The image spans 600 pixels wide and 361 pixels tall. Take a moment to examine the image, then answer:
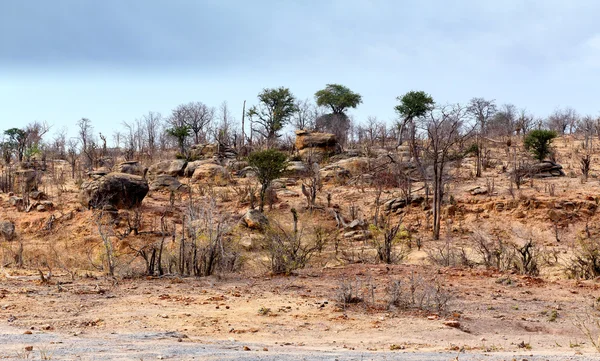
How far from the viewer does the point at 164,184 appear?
23.8 meters

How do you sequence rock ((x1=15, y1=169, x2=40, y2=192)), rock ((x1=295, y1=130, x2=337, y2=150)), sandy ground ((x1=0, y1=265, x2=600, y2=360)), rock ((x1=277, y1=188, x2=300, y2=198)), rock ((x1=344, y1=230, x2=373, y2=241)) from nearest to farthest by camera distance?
sandy ground ((x1=0, y1=265, x2=600, y2=360)) < rock ((x1=344, y1=230, x2=373, y2=241)) < rock ((x1=277, y1=188, x2=300, y2=198)) < rock ((x1=15, y1=169, x2=40, y2=192)) < rock ((x1=295, y1=130, x2=337, y2=150))

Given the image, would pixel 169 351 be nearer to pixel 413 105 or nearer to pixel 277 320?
pixel 277 320

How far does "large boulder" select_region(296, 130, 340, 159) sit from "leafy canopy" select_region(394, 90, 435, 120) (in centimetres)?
609

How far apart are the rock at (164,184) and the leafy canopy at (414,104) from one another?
53.5 ft

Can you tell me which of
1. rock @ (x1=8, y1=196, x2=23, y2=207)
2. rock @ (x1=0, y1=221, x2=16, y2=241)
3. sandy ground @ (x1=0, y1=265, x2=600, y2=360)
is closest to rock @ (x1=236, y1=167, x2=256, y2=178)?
rock @ (x1=8, y1=196, x2=23, y2=207)

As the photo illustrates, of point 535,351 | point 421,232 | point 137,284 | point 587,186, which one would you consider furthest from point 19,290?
point 587,186

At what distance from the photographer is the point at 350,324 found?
634 centimetres

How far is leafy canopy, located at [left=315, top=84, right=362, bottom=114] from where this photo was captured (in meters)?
39.8

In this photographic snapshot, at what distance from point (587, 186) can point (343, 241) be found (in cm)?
934

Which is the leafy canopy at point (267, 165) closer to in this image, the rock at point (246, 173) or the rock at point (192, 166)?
the rock at point (246, 173)

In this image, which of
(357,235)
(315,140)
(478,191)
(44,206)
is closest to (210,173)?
(315,140)

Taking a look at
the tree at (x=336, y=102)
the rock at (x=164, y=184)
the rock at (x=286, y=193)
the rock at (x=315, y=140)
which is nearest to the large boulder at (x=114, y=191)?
the rock at (x=164, y=184)

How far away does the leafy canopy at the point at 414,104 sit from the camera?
33.8 metres

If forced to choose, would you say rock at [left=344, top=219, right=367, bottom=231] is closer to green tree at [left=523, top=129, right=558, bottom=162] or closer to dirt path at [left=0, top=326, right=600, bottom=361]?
green tree at [left=523, top=129, right=558, bottom=162]
